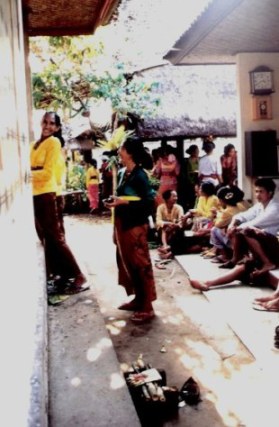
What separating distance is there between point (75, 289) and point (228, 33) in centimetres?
407

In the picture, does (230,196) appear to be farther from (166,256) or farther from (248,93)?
(248,93)

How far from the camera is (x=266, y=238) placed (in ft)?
20.5

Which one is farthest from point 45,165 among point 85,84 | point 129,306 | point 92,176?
point 92,176

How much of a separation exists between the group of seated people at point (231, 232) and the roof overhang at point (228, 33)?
1.99 meters

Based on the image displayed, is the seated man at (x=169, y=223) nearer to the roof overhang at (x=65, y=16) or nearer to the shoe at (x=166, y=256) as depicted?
the shoe at (x=166, y=256)

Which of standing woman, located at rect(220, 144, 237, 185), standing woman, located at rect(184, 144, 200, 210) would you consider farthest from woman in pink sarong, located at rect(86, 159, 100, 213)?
standing woman, located at rect(220, 144, 237, 185)

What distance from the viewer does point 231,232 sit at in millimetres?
6871

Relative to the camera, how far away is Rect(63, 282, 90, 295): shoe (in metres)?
5.57

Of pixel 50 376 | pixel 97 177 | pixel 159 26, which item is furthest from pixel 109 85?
pixel 50 376

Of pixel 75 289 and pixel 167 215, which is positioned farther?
pixel 167 215

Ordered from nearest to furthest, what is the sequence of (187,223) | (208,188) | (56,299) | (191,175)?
1. (56,299)
2. (208,188)
3. (187,223)
4. (191,175)

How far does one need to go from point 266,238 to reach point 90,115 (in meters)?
9.30

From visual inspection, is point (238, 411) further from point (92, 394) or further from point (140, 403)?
point (92, 394)

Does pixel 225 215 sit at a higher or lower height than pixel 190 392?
higher
